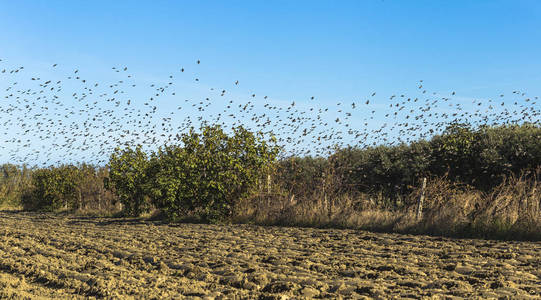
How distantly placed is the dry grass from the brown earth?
0.91 m

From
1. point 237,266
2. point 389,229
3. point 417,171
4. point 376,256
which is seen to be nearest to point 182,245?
point 237,266

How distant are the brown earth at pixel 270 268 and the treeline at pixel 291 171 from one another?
4444mm

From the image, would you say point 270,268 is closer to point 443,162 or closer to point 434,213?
point 434,213

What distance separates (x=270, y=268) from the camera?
569 centimetres

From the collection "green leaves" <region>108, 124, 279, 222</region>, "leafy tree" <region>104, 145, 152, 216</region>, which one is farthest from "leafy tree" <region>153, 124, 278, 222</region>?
"leafy tree" <region>104, 145, 152, 216</region>

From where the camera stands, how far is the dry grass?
929 cm

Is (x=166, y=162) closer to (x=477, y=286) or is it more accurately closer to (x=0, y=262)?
(x=0, y=262)

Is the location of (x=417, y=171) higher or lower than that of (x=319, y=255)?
higher

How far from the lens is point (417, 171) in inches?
654

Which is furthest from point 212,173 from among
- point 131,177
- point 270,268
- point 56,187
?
point 56,187

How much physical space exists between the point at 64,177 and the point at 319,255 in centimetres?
1995

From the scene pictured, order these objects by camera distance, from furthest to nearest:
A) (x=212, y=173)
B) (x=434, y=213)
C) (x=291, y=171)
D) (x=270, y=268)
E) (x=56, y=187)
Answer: (x=56, y=187)
(x=291, y=171)
(x=212, y=173)
(x=434, y=213)
(x=270, y=268)

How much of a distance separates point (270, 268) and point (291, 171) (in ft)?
45.4

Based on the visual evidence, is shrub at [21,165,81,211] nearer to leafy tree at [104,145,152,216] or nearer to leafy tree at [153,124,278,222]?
leafy tree at [104,145,152,216]
